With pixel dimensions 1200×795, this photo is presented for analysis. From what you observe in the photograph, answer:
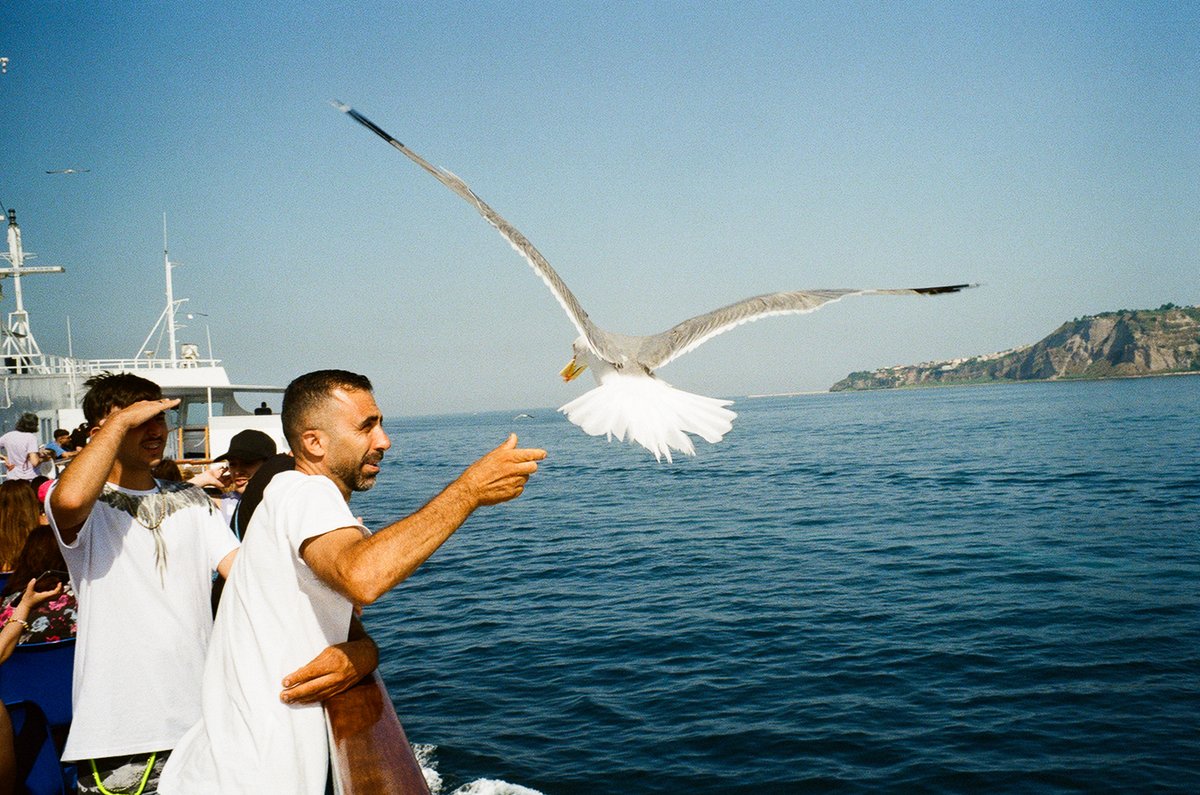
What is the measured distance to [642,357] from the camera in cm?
664

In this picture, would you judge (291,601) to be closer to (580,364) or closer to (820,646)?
(580,364)

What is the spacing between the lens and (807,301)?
7.07m

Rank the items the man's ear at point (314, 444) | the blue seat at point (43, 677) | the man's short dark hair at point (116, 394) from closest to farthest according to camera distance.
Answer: the man's ear at point (314, 444) < the man's short dark hair at point (116, 394) < the blue seat at point (43, 677)

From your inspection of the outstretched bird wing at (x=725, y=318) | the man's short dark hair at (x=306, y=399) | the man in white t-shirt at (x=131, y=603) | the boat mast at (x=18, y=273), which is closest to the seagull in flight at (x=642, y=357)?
the outstretched bird wing at (x=725, y=318)

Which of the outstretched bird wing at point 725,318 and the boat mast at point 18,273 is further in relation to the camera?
the boat mast at point 18,273

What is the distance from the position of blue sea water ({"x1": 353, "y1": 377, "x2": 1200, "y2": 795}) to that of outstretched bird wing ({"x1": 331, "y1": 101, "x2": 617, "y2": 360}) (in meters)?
3.91

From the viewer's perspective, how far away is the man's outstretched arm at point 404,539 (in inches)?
62.2

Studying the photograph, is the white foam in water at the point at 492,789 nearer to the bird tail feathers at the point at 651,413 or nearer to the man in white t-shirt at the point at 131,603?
the bird tail feathers at the point at 651,413

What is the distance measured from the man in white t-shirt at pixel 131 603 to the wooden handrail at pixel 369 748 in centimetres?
106

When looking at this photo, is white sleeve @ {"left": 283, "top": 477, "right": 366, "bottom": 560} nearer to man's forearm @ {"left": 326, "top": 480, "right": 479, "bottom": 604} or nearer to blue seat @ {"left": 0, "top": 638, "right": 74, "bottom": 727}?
man's forearm @ {"left": 326, "top": 480, "right": 479, "bottom": 604}

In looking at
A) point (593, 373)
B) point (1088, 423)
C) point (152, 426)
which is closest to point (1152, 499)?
point (593, 373)

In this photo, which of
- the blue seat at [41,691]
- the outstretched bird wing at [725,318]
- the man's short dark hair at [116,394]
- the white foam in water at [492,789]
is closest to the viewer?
the blue seat at [41,691]

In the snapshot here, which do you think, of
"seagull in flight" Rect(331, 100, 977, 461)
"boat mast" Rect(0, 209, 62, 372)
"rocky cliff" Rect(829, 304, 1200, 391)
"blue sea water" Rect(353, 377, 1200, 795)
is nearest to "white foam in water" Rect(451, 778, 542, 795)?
"blue sea water" Rect(353, 377, 1200, 795)

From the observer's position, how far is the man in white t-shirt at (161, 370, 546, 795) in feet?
5.70
